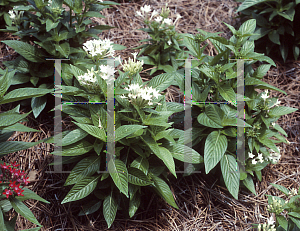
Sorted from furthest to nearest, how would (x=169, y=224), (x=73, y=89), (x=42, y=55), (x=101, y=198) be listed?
(x=42, y=55), (x=169, y=224), (x=101, y=198), (x=73, y=89)

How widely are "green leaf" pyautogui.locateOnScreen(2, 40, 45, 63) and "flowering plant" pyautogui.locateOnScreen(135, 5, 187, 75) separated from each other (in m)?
0.98

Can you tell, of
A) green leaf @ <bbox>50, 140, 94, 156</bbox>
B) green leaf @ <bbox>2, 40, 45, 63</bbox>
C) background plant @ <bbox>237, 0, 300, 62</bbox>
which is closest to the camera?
green leaf @ <bbox>50, 140, 94, 156</bbox>

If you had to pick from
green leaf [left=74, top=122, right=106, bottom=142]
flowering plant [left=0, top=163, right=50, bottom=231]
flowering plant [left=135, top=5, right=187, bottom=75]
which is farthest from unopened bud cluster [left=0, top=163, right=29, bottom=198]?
flowering plant [left=135, top=5, right=187, bottom=75]

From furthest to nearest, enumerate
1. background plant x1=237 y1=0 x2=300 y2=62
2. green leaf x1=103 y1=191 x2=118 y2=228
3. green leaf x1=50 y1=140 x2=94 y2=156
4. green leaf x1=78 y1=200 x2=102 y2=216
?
background plant x1=237 y1=0 x2=300 y2=62
green leaf x1=78 y1=200 x2=102 y2=216
green leaf x1=103 y1=191 x2=118 y2=228
green leaf x1=50 y1=140 x2=94 y2=156

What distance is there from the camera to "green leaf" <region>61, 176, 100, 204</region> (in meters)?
1.99

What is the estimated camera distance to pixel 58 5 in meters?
2.48

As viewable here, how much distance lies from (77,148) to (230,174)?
1.22 metres

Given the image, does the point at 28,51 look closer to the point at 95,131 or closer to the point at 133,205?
the point at 95,131

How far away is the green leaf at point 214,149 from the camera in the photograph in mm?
2232

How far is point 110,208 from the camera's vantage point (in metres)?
2.11

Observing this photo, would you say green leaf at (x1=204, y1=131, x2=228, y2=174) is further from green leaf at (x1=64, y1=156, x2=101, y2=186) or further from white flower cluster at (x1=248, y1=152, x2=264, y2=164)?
green leaf at (x1=64, y1=156, x2=101, y2=186)

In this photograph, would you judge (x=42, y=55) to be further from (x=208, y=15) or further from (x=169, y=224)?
(x=208, y=15)

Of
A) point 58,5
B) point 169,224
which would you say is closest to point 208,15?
point 58,5

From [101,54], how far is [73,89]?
0.32m
